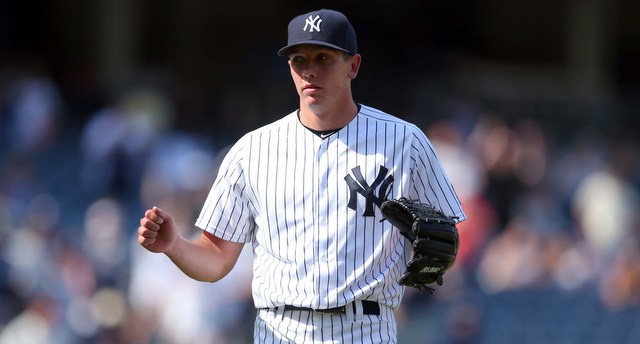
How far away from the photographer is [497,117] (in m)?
13.7

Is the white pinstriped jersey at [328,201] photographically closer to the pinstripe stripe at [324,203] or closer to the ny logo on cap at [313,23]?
the pinstripe stripe at [324,203]

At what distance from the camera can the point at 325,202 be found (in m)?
4.42

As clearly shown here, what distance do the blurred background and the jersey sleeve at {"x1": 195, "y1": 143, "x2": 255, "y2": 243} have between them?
4957 millimetres

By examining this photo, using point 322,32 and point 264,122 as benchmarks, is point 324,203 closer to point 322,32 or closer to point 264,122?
point 322,32

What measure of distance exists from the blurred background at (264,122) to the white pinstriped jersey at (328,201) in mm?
5009

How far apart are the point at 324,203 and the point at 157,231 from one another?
1.95ft

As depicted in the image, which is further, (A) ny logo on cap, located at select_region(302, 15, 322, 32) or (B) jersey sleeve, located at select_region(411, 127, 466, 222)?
(B) jersey sleeve, located at select_region(411, 127, 466, 222)

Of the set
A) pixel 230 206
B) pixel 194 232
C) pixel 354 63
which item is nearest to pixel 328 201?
pixel 230 206

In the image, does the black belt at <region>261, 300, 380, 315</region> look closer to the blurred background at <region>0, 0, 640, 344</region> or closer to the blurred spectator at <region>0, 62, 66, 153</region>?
the blurred background at <region>0, 0, 640, 344</region>

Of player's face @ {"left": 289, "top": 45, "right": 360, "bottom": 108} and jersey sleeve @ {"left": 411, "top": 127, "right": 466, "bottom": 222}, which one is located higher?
player's face @ {"left": 289, "top": 45, "right": 360, "bottom": 108}

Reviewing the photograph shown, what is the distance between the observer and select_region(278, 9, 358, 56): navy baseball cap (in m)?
4.31

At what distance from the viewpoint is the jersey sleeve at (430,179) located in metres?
4.48

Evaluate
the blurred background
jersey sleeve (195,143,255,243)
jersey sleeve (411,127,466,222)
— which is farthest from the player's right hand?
the blurred background

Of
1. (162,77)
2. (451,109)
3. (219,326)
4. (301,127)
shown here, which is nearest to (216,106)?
(162,77)
